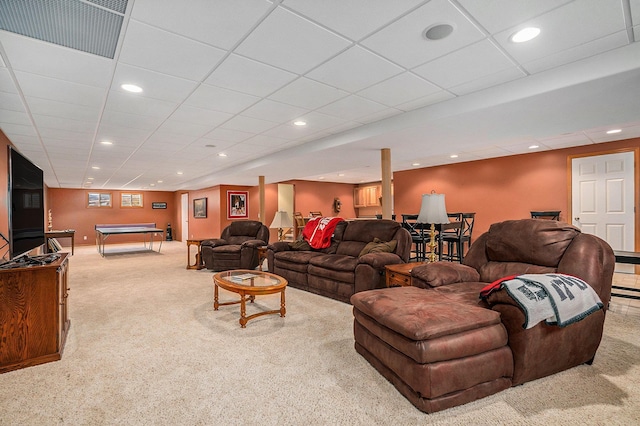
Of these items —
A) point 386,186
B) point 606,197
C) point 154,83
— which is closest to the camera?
point 154,83

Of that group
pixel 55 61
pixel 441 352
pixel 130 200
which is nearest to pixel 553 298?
pixel 441 352

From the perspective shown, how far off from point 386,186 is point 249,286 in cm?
272

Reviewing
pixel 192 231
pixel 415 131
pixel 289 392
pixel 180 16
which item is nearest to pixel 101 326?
pixel 289 392

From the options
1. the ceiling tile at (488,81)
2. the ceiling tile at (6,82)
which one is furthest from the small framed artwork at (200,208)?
the ceiling tile at (488,81)

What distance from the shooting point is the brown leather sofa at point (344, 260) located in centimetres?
363

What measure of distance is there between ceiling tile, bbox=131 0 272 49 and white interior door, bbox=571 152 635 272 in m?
6.30

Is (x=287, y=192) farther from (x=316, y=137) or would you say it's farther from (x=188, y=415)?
(x=188, y=415)

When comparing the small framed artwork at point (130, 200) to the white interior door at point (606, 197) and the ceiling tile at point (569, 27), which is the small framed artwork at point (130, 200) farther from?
the white interior door at point (606, 197)

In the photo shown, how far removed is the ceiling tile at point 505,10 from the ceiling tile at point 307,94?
55.0 inches

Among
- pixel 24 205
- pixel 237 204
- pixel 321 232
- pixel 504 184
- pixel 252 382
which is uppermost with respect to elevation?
pixel 504 184

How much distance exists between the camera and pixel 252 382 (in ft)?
6.61

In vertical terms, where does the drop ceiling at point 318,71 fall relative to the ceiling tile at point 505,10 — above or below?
below

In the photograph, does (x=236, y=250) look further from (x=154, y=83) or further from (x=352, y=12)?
(x=352, y=12)

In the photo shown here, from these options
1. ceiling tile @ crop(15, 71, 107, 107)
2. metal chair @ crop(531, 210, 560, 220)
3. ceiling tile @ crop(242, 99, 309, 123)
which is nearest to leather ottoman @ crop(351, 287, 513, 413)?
ceiling tile @ crop(242, 99, 309, 123)
